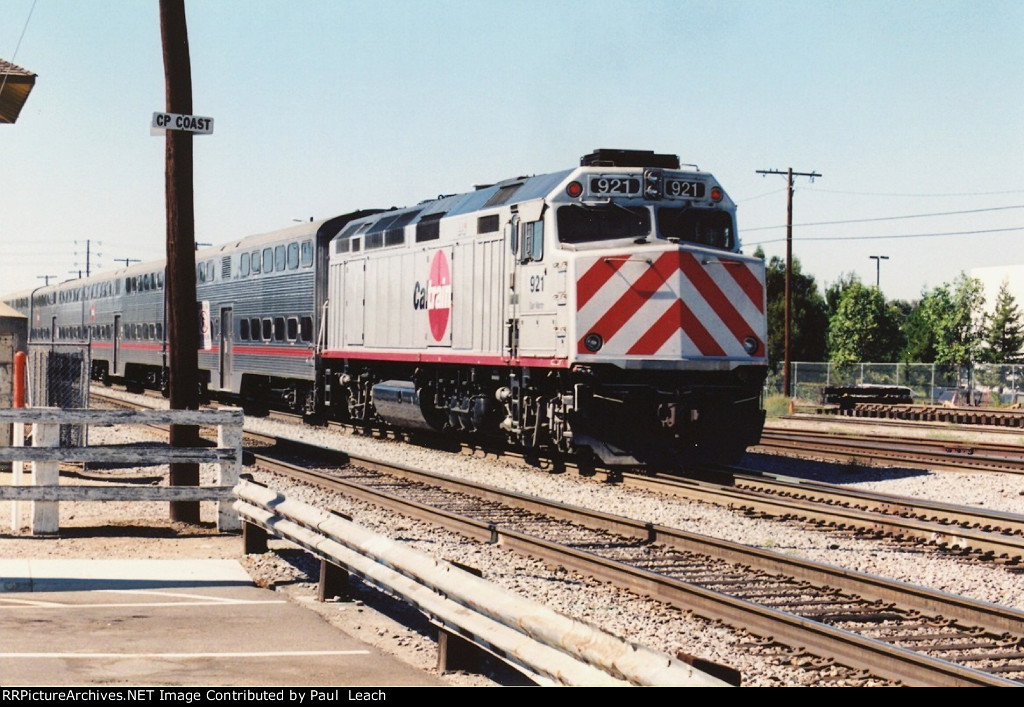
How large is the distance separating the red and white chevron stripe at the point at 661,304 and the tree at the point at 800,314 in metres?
63.8

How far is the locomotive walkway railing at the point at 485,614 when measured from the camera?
485 cm

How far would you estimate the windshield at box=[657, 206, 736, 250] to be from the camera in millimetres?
16562

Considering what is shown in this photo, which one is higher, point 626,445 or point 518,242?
→ point 518,242

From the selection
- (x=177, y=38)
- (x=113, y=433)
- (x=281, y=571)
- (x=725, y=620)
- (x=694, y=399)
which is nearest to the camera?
(x=725, y=620)

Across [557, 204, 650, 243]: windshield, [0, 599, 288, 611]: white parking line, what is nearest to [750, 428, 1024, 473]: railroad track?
[557, 204, 650, 243]: windshield

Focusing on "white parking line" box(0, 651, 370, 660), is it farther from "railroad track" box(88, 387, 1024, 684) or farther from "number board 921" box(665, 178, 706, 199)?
"number board 921" box(665, 178, 706, 199)

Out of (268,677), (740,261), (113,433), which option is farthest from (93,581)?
(113,433)

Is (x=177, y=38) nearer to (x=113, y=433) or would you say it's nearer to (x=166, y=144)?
(x=166, y=144)

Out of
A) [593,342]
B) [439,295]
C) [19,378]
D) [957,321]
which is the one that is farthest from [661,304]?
[957,321]

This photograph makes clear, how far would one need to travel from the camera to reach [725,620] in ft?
27.6

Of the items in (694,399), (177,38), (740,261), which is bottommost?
(694,399)

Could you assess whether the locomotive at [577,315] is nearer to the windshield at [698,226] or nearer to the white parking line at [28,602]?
the windshield at [698,226]

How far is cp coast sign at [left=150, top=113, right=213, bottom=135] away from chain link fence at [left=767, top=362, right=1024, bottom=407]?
→ 1471 inches

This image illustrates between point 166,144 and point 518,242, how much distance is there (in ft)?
18.7
